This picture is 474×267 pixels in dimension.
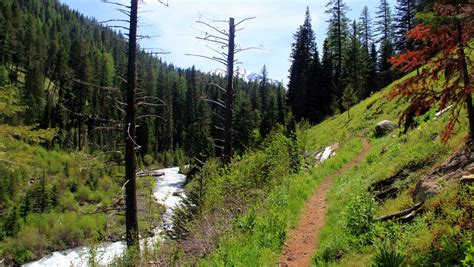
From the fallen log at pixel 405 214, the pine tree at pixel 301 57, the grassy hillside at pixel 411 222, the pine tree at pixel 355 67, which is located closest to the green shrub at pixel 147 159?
the pine tree at pixel 301 57

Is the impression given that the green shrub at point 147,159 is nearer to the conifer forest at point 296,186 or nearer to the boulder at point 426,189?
the conifer forest at point 296,186

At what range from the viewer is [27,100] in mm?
62125

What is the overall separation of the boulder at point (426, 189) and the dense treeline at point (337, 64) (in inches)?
1592

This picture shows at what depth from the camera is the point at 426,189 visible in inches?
265

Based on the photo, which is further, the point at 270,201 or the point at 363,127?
the point at 363,127

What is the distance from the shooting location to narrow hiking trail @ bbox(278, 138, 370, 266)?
7926 millimetres

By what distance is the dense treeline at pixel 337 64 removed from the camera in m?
51.4

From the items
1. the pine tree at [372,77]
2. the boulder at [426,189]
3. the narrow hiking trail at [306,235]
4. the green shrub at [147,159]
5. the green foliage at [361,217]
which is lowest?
the green shrub at [147,159]

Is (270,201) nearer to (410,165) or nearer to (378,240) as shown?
(410,165)

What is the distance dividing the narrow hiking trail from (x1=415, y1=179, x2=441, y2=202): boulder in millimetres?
2371

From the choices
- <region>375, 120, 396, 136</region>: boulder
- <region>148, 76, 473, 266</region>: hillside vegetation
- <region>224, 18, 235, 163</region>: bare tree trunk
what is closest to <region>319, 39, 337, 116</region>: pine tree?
<region>375, 120, 396, 136</region>: boulder

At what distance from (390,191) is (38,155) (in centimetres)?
5599

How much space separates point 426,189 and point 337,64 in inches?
2134

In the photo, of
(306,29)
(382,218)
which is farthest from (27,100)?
(382,218)
